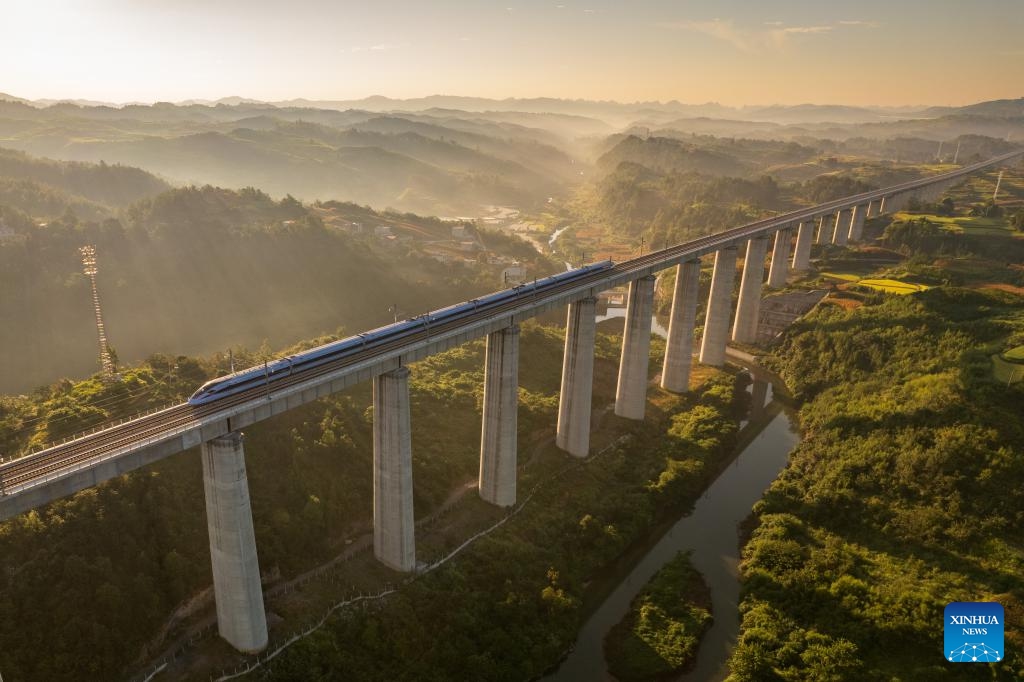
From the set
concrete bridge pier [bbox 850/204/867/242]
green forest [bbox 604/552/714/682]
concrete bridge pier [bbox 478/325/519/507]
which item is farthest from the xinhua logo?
concrete bridge pier [bbox 850/204/867/242]

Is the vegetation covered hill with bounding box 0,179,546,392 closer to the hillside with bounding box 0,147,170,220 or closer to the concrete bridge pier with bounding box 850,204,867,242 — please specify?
the hillside with bounding box 0,147,170,220

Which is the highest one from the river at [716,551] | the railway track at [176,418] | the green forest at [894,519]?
the railway track at [176,418]

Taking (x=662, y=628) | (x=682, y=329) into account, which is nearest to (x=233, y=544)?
(x=662, y=628)

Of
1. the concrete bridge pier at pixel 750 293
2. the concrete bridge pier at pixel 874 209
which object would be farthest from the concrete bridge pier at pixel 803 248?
the concrete bridge pier at pixel 874 209

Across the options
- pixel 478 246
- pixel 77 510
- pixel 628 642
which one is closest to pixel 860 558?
pixel 628 642

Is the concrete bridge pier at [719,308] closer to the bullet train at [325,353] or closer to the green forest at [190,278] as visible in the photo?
the bullet train at [325,353]

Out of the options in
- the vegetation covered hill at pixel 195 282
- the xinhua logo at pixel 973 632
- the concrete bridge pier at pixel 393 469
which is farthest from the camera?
the vegetation covered hill at pixel 195 282

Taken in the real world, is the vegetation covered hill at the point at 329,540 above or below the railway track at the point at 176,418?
below

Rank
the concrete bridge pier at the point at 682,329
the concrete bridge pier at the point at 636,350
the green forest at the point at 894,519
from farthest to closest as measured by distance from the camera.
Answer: the concrete bridge pier at the point at 682,329 < the concrete bridge pier at the point at 636,350 < the green forest at the point at 894,519
